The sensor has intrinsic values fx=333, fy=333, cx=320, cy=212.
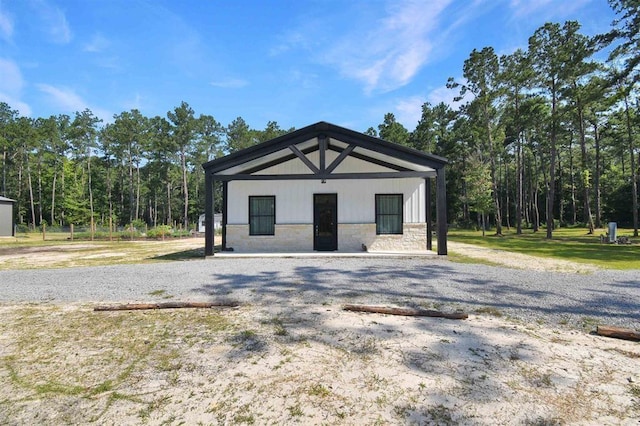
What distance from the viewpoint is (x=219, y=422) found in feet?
7.16

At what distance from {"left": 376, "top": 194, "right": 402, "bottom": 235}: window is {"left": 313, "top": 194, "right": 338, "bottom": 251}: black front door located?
154cm

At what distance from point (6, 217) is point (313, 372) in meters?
29.4

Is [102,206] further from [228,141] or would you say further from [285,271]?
[285,271]

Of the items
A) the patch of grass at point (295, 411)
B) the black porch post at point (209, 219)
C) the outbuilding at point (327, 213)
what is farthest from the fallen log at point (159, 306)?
the outbuilding at point (327, 213)

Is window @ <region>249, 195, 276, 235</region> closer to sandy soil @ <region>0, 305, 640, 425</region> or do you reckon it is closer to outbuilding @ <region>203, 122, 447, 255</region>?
outbuilding @ <region>203, 122, 447, 255</region>

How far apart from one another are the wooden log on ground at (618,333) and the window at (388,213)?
8.31 m

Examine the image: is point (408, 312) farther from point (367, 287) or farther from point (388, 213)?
point (388, 213)

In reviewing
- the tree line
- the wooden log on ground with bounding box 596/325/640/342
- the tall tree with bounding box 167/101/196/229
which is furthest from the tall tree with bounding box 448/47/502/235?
the tall tree with bounding box 167/101/196/229

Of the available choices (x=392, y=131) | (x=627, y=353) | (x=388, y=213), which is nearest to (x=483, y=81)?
(x=392, y=131)

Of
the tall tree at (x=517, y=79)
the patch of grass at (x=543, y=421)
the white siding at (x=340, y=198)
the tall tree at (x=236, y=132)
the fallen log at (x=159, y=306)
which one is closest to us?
the patch of grass at (x=543, y=421)

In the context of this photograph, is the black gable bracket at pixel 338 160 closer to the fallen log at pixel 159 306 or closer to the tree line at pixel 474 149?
the fallen log at pixel 159 306

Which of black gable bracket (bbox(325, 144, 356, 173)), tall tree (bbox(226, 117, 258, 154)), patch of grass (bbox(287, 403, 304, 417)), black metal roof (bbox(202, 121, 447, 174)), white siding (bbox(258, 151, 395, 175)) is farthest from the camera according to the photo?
tall tree (bbox(226, 117, 258, 154))

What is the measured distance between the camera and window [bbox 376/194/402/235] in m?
11.9

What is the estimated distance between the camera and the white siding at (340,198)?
39.0 feet
